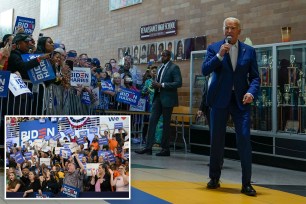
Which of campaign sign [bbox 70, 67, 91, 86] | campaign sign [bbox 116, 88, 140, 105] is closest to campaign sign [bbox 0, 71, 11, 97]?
campaign sign [bbox 70, 67, 91, 86]

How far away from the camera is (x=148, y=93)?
993 centimetres

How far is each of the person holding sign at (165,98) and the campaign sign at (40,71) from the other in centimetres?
232

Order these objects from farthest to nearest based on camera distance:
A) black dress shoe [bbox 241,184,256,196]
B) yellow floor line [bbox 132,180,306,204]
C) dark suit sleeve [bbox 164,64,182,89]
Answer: dark suit sleeve [bbox 164,64,182,89], black dress shoe [bbox 241,184,256,196], yellow floor line [bbox 132,180,306,204]

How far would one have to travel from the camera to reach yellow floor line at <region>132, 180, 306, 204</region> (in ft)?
12.4

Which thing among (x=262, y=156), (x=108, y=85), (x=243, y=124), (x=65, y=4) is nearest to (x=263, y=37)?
(x=262, y=156)

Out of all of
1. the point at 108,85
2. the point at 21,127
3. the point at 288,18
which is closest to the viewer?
the point at 21,127

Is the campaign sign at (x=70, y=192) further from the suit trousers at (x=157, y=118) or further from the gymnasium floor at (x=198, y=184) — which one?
the suit trousers at (x=157, y=118)

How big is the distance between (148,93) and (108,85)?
114cm

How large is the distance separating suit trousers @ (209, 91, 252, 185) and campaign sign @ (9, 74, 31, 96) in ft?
7.76

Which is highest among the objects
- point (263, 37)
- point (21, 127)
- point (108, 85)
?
point (263, 37)

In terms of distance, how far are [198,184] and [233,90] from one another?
113cm

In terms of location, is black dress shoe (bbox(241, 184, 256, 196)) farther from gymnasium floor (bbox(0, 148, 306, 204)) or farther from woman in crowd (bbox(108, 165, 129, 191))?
woman in crowd (bbox(108, 165, 129, 191))

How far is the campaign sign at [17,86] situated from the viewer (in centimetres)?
528

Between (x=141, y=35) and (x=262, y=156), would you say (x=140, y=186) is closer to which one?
(x=262, y=156)
